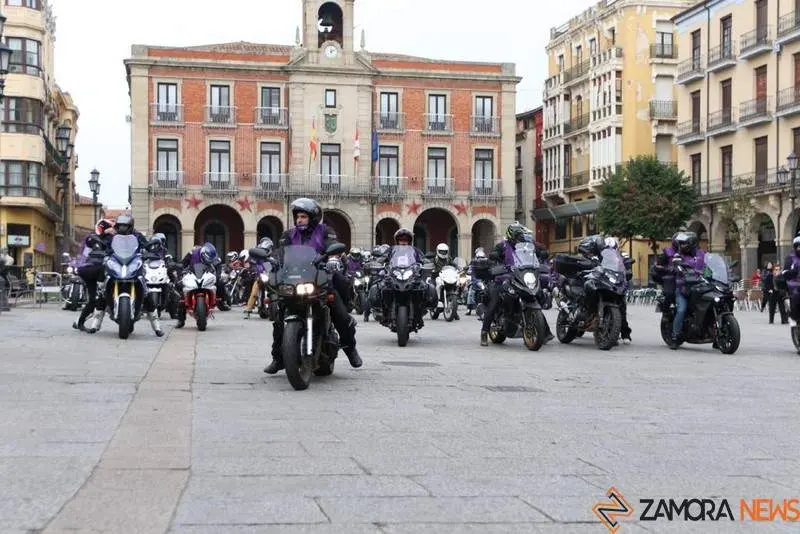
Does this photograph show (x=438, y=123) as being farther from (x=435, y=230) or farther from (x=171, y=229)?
(x=171, y=229)

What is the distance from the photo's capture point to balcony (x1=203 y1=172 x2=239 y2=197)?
196 ft

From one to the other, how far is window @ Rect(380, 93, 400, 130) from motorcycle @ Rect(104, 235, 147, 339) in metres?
46.5

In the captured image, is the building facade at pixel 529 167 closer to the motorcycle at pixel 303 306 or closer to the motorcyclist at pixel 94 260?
the motorcyclist at pixel 94 260

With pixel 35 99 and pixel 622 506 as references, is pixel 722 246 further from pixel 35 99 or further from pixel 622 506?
pixel 622 506

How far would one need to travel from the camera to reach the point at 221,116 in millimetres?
60062

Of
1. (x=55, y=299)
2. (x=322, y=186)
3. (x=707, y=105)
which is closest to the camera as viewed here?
(x=55, y=299)

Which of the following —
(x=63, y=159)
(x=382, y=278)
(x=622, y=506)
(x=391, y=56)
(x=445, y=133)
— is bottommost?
(x=622, y=506)

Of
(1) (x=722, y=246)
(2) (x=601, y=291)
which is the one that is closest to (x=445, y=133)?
(1) (x=722, y=246)

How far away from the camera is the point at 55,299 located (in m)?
34.5

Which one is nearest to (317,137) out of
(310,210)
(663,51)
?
(663,51)

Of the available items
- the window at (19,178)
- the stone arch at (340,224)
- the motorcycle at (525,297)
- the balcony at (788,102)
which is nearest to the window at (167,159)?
the window at (19,178)

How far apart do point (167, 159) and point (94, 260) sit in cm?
4384

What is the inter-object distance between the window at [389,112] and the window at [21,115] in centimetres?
1796

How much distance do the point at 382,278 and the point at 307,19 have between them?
4681cm
